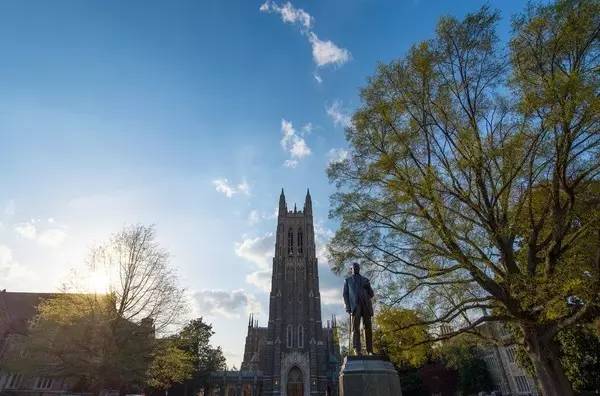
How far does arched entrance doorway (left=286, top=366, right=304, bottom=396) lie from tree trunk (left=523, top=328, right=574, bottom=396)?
140 ft

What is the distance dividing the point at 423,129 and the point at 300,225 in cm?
4799

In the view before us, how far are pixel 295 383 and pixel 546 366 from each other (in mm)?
43431

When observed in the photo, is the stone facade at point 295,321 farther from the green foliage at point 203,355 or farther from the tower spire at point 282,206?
the green foliage at point 203,355

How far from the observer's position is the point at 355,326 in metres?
8.68

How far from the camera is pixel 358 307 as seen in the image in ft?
28.2

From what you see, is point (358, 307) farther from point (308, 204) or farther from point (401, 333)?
point (308, 204)

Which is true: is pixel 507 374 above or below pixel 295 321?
below

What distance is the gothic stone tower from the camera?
4712 centimetres

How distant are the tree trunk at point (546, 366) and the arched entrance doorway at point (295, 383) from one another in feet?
140

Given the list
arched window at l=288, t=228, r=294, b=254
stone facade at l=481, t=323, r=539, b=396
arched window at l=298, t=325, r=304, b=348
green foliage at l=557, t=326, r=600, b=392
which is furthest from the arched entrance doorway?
green foliage at l=557, t=326, r=600, b=392

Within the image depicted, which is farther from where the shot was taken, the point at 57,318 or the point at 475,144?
the point at 57,318

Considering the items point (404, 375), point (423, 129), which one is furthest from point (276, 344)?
point (423, 129)

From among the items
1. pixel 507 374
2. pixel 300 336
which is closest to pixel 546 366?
pixel 507 374

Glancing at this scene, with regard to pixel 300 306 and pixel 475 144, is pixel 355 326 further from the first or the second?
pixel 300 306
